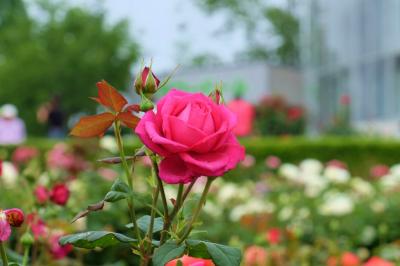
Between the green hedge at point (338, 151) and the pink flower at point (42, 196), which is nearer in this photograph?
the pink flower at point (42, 196)

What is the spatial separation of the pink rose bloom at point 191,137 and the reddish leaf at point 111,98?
7cm

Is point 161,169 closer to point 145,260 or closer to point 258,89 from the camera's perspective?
point 145,260

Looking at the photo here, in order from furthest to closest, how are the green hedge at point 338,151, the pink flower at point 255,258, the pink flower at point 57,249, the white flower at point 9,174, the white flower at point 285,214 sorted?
1. the green hedge at point 338,151
2. the white flower at point 285,214
3. the white flower at point 9,174
4. the pink flower at point 255,258
5. the pink flower at point 57,249

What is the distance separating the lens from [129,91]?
96.2 feet

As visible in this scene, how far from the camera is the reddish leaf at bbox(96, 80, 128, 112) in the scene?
0.84 meters

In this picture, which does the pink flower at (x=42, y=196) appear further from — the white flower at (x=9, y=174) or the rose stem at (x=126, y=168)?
the white flower at (x=9, y=174)

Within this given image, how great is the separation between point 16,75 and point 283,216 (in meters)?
24.7

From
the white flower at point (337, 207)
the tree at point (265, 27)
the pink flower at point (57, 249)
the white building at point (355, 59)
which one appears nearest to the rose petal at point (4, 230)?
the pink flower at point (57, 249)

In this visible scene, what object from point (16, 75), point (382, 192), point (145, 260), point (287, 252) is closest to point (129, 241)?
point (145, 260)

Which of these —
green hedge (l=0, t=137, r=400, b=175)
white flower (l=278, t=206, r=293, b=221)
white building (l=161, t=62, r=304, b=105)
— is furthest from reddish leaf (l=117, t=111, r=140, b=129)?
white building (l=161, t=62, r=304, b=105)

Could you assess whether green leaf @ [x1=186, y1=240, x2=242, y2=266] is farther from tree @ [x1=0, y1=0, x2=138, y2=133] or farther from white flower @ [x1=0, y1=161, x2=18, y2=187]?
tree @ [x1=0, y1=0, x2=138, y2=133]

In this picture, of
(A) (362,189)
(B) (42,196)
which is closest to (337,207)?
(A) (362,189)

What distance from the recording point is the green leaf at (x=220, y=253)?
2.57ft

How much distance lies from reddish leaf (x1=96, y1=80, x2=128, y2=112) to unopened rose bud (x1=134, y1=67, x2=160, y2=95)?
0.10 ft
